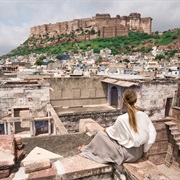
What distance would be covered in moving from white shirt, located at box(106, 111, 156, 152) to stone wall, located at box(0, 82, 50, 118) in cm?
764

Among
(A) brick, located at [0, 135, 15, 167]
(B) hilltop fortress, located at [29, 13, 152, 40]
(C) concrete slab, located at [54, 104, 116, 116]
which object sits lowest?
(C) concrete slab, located at [54, 104, 116, 116]

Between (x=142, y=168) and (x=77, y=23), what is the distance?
111m

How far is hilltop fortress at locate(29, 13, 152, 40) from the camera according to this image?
98.5 metres

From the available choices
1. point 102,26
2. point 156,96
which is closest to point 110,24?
point 102,26

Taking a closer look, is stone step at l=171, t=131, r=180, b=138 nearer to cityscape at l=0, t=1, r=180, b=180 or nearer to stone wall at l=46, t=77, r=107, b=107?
cityscape at l=0, t=1, r=180, b=180

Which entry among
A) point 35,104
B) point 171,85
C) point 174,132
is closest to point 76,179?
point 35,104

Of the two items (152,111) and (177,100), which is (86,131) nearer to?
(152,111)

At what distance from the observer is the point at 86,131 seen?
152 inches

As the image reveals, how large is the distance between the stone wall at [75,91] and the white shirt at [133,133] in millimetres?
9557

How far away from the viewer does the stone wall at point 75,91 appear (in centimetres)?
1178

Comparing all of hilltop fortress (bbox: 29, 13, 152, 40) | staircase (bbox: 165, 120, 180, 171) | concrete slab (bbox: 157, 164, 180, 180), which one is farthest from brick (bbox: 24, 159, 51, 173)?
hilltop fortress (bbox: 29, 13, 152, 40)

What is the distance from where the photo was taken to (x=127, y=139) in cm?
240

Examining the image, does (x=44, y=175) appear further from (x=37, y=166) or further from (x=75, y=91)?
(x=75, y=91)

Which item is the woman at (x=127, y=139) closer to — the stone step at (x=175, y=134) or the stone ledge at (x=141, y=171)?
the stone ledge at (x=141, y=171)
